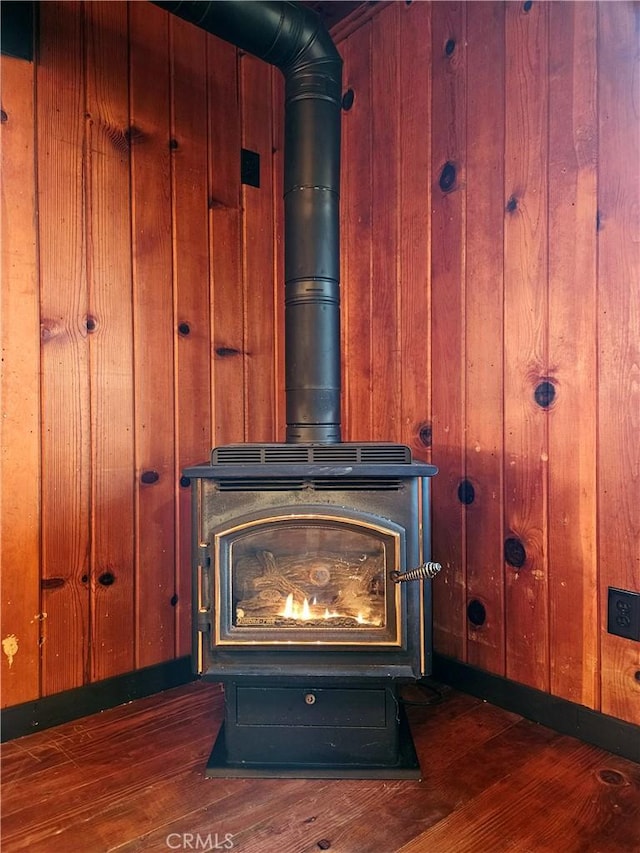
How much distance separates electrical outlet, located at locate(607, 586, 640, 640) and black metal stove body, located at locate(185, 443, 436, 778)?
0.49 metres

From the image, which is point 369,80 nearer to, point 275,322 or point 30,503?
point 275,322

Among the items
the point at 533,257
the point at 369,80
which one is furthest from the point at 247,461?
the point at 369,80

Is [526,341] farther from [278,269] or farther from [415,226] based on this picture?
[278,269]

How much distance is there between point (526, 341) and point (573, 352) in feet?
0.46

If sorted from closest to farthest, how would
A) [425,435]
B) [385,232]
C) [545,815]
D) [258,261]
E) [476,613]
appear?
1. [545,815]
2. [476,613]
3. [425,435]
4. [385,232]
5. [258,261]

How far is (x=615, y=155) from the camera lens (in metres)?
1.40

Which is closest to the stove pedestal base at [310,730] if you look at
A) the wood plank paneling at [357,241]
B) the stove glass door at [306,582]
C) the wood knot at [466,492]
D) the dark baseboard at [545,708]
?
the stove glass door at [306,582]

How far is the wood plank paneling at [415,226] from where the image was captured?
1.83 m

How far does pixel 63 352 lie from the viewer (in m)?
1.61

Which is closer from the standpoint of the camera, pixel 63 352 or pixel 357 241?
pixel 63 352

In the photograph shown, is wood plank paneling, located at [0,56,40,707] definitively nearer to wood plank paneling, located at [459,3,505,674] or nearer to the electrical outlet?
wood plank paneling, located at [459,3,505,674]

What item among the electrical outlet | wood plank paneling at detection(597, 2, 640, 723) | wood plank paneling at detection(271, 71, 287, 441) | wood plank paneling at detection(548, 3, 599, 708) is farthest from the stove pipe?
the electrical outlet

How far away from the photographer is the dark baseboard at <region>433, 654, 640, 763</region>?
4.59ft

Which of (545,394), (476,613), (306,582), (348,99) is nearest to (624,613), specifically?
(476,613)
